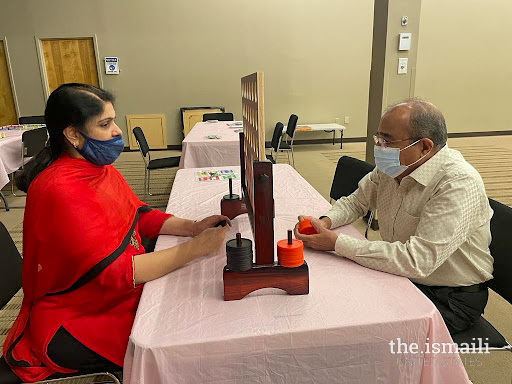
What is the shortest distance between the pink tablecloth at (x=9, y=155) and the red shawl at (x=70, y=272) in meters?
3.24

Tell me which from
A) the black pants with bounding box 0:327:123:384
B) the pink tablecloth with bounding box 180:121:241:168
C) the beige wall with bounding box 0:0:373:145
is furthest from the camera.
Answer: the beige wall with bounding box 0:0:373:145

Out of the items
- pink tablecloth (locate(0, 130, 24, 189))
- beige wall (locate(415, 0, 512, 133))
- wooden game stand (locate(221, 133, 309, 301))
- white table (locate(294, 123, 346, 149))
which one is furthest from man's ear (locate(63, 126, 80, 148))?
beige wall (locate(415, 0, 512, 133))

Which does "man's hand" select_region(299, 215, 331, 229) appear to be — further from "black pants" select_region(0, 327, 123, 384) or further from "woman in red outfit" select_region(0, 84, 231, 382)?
"black pants" select_region(0, 327, 123, 384)

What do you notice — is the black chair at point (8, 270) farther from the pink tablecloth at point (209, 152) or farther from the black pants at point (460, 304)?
the pink tablecloth at point (209, 152)

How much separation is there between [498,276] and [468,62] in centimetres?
730

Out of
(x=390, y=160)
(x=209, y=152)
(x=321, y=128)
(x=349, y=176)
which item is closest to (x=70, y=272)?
(x=390, y=160)

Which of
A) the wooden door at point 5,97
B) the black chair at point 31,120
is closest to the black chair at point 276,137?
the black chair at point 31,120

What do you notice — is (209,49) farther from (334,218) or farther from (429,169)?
(429,169)

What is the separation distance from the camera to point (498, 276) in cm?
131

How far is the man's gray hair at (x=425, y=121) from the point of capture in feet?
4.07

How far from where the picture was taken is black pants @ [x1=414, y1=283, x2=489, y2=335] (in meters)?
1.28

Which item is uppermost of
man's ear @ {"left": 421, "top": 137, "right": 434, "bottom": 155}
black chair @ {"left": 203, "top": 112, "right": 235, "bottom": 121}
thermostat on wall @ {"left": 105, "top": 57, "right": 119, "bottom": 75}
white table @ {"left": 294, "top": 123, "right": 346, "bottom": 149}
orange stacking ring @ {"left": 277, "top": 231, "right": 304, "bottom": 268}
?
thermostat on wall @ {"left": 105, "top": 57, "right": 119, "bottom": 75}

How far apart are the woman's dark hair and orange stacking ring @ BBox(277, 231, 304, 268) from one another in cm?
70

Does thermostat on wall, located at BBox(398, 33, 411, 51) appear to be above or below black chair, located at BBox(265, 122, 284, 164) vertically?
above
